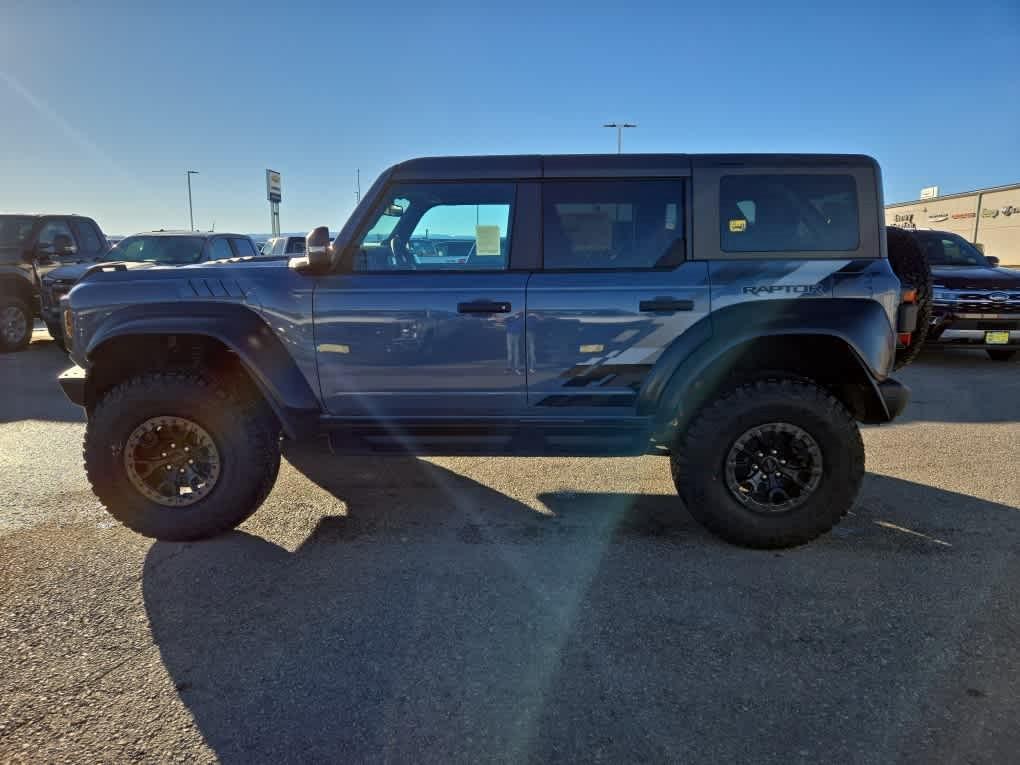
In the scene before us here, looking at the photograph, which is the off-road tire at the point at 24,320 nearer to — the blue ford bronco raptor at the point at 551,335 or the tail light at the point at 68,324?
the tail light at the point at 68,324

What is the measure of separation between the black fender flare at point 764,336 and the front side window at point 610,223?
0.48 meters

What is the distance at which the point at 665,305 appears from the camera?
3.31 metres

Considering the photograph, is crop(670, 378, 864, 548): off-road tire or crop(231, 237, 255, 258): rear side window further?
crop(231, 237, 255, 258): rear side window

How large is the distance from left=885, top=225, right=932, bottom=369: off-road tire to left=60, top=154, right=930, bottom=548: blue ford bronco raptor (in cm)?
2

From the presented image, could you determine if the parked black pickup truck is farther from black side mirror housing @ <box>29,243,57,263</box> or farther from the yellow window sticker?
the yellow window sticker

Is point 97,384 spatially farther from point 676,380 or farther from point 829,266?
point 829,266

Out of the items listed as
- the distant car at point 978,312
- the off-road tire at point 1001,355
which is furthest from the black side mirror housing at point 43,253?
the off-road tire at point 1001,355

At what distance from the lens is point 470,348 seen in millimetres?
3402

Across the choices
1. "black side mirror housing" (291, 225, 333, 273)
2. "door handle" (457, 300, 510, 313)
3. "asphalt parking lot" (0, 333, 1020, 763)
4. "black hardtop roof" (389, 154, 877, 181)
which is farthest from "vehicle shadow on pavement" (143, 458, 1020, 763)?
"black hardtop roof" (389, 154, 877, 181)

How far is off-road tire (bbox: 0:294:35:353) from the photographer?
992 cm

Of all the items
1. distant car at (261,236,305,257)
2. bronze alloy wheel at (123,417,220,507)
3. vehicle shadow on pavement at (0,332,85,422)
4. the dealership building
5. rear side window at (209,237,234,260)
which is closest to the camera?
bronze alloy wheel at (123,417,220,507)

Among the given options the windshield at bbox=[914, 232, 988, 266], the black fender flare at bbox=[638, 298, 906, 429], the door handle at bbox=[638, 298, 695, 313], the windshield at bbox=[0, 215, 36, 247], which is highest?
the windshield at bbox=[0, 215, 36, 247]

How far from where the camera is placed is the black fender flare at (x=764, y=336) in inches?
129

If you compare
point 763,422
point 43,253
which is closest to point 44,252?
point 43,253
